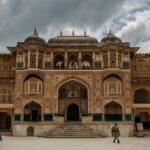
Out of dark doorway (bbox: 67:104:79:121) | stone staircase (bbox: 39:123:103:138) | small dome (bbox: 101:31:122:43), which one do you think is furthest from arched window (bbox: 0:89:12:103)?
small dome (bbox: 101:31:122:43)

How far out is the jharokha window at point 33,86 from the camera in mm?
34531

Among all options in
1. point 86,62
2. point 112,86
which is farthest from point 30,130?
point 86,62

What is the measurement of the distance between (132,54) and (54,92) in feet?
35.0

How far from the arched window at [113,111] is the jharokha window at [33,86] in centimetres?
763

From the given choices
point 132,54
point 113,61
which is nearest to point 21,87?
point 113,61

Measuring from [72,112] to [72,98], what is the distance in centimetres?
172

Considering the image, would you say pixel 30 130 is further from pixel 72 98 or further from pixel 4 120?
pixel 4 120

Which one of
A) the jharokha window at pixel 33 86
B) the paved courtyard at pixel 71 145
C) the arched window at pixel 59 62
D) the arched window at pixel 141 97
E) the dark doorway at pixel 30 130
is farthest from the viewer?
the arched window at pixel 141 97

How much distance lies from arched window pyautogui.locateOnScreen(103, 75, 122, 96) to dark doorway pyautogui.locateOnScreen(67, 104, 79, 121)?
4060 mm

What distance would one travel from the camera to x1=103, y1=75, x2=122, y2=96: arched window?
34.4m

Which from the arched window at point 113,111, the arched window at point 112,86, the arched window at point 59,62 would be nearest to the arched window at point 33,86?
the arched window at point 59,62

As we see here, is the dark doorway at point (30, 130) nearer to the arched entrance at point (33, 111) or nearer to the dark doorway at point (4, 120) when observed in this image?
the arched entrance at point (33, 111)

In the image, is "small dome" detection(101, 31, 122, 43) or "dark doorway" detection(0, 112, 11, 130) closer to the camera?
"small dome" detection(101, 31, 122, 43)

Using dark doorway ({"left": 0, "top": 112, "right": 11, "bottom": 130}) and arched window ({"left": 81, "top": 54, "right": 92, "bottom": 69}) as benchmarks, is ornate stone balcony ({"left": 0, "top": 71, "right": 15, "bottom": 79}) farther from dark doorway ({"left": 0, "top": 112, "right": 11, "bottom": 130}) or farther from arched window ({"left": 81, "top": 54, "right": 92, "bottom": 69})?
arched window ({"left": 81, "top": 54, "right": 92, "bottom": 69})
